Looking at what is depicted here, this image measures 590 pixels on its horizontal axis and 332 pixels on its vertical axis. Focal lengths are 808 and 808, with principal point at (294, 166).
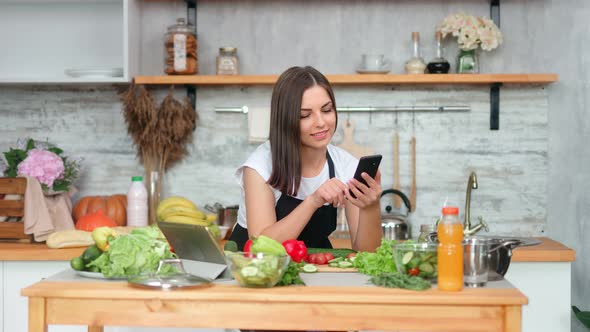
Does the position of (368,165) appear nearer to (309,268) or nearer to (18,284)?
(309,268)

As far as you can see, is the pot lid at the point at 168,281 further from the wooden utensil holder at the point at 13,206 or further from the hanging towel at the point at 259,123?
the hanging towel at the point at 259,123

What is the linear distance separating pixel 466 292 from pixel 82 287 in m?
0.95

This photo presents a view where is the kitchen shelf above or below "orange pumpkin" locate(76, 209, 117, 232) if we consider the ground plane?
above

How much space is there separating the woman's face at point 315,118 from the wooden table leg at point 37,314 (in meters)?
1.08

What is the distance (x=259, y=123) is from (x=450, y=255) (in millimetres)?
2206

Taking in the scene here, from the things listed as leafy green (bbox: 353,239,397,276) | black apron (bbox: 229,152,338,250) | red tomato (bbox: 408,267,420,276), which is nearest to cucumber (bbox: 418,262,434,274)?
red tomato (bbox: 408,267,420,276)

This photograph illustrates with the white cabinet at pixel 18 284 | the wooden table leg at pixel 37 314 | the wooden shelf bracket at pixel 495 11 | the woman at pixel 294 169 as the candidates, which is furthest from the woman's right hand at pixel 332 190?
the wooden shelf bracket at pixel 495 11

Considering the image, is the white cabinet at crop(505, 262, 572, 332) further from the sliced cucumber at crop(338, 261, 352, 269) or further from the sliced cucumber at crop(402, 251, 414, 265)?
the sliced cucumber at crop(402, 251, 414, 265)

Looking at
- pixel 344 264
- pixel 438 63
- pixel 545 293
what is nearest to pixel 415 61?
pixel 438 63

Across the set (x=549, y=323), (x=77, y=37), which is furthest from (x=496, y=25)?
(x=77, y=37)

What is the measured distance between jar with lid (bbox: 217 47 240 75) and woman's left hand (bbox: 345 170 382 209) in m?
1.49

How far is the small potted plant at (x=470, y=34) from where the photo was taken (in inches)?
152

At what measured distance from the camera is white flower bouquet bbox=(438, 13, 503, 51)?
3.85 meters

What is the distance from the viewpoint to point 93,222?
12.2 feet
